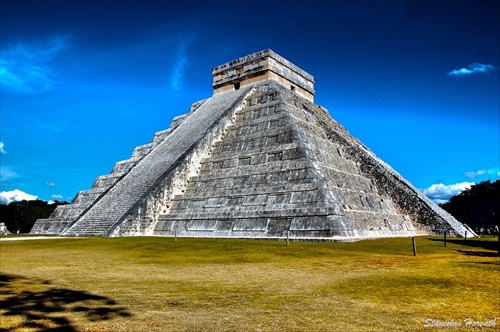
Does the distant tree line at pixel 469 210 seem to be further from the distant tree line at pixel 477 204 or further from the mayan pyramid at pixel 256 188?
the mayan pyramid at pixel 256 188

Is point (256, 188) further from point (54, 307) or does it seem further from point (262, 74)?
point (54, 307)

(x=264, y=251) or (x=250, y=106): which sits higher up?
(x=250, y=106)

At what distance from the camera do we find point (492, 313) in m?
4.77

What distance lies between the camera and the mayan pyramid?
15.4 meters

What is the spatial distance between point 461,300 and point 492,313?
0.61 m

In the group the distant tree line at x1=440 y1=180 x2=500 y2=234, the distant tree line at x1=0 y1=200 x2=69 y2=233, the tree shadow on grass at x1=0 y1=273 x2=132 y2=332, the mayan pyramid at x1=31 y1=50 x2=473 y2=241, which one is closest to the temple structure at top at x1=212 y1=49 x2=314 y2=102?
the mayan pyramid at x1=31 y1=50 x2=473 y2=241

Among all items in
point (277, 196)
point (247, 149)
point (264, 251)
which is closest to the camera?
point (264, 251)

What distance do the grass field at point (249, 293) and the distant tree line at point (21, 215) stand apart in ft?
139

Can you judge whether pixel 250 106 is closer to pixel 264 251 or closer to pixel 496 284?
pixel 264 251

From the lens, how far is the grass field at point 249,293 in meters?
4.23

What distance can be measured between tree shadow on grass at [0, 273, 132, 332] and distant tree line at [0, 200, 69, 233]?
45802mm

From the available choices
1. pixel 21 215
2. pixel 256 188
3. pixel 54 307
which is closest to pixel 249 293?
pixel 54 307

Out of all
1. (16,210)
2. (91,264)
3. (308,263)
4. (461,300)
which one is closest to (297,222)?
(308,263)

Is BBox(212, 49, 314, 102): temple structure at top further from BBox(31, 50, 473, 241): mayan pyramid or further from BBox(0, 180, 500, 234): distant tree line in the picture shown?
BBox(0, 180, 500, 234): distant tree line
